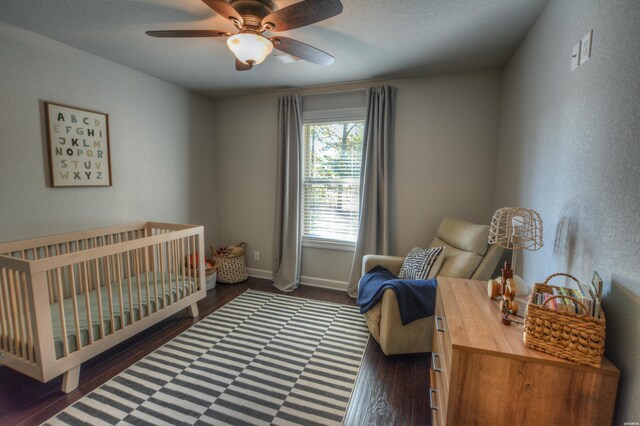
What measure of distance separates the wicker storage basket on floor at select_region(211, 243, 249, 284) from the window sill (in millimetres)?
895

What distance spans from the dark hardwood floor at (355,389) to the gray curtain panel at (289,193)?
144cm

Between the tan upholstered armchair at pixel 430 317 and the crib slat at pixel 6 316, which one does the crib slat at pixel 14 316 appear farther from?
the tan upholstered armchair at pixel 430 317

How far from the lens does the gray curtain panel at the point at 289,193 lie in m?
3.49

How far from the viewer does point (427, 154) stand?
3.08 m

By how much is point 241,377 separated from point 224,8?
2.24 meters

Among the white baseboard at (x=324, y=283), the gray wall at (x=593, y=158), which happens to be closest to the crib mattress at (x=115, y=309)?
the white baseboard at (x=324, y=283)

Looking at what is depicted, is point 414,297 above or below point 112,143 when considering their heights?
below

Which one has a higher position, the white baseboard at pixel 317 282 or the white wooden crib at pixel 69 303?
the white wooden crib at pixel 69 303

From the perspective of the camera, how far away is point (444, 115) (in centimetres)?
299

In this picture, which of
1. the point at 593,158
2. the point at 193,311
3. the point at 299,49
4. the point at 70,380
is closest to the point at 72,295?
the point at 70,380

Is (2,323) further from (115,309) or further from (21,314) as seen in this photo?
(115,309)

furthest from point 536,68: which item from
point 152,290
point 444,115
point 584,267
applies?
point 152,290

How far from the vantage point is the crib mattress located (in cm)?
187

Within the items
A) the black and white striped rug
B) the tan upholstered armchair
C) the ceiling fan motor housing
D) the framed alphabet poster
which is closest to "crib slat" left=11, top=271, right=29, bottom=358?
the black and white striped rug
